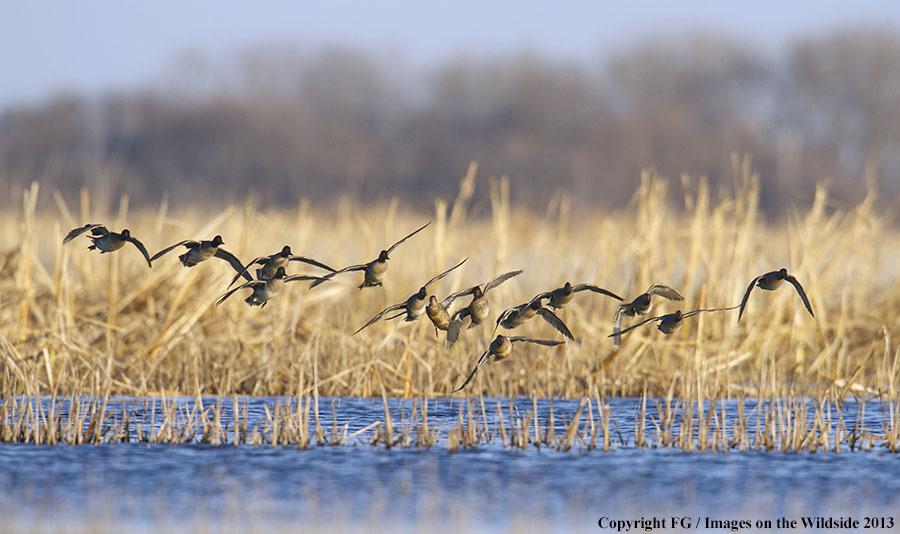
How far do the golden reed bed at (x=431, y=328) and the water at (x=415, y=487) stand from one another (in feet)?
4.88

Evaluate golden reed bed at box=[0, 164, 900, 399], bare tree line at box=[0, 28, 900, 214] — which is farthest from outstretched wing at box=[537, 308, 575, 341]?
bare tree line at box=[0, 28, 900, 214]

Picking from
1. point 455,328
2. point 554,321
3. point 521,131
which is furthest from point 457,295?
point 521,131

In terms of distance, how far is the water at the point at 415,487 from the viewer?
3.37 m

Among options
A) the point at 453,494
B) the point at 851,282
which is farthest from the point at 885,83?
the point at 453,494

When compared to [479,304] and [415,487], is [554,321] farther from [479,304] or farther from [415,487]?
[415,487]

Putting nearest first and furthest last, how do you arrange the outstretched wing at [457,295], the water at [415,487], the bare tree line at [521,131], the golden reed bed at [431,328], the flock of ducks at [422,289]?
Result: the water at [415,487] < the flock of ducks at [422,289] < the outstretched wing at [457,295] < the golden reed bed at [431,328] < the bare tree line at [521,131]

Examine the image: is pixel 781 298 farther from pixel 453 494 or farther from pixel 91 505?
pixel 91 505

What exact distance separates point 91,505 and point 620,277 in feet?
15.9

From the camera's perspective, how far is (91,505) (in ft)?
11.5

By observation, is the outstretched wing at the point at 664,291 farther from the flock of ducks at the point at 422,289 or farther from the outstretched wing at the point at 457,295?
the outstretched wing at the point at 457,295

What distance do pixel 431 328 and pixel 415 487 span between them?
2.81 m

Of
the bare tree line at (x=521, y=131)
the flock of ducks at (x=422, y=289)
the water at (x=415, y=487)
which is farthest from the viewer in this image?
the bare tree line at (x=521, y=131)

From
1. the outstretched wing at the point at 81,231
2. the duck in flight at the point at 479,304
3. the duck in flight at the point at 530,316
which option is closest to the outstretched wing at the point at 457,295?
the duck in flight at the point at 479,304

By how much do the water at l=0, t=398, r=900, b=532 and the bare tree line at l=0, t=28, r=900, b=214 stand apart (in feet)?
94.5
